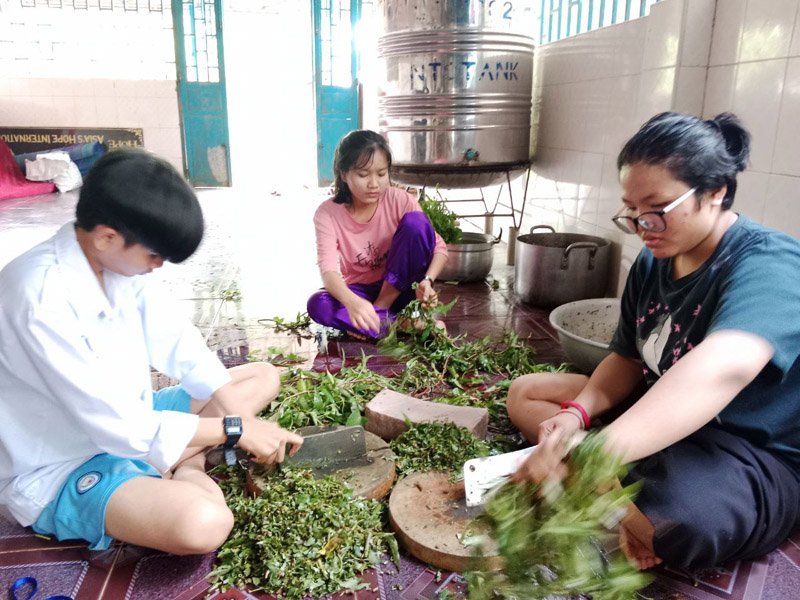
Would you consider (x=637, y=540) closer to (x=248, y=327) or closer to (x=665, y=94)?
(x=665, y=94)

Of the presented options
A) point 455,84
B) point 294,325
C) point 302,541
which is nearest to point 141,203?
point 302,541

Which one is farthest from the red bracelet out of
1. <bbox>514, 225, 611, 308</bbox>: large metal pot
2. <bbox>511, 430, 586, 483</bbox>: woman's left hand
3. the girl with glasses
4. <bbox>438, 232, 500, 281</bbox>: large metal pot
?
<bbox>438, 232, 500, 281</bbox>: large metal pot

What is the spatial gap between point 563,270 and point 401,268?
1.10 metres

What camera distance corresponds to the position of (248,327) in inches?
148

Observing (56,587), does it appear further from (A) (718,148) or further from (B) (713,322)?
(A) (718,148)

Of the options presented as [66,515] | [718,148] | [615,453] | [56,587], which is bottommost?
[56,587]

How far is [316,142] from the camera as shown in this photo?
10031 millimetres

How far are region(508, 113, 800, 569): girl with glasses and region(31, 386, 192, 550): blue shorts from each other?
3.70ft

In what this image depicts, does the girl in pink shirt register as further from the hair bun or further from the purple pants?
the hair bun

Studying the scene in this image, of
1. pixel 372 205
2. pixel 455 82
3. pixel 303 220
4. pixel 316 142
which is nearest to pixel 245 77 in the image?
pixel 316 142

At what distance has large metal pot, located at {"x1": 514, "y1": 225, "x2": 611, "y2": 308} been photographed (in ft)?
12.5

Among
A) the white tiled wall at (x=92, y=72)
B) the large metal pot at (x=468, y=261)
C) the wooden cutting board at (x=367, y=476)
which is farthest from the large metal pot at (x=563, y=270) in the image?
the white tiled wall at (x=92, y=72)

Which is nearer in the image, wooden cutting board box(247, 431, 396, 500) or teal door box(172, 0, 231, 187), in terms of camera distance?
wooden cutting board box(247, 431, 396, 500)

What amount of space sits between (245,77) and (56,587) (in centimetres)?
1411
